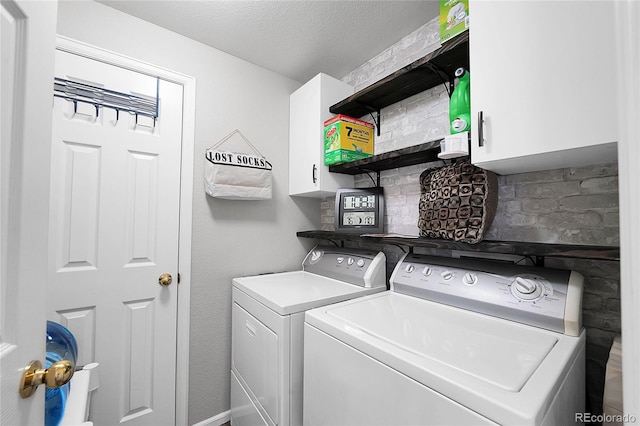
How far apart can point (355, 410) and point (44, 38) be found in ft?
4.38

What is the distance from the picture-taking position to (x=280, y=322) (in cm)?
126

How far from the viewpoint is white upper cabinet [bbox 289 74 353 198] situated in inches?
76.9

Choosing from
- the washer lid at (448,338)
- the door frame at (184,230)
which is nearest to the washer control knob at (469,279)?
the washer lid at (448,338)

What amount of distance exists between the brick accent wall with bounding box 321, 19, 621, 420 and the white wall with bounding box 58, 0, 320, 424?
1.04 m

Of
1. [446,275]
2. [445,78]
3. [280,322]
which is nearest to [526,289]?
[446,275]

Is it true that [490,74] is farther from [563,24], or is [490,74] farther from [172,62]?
[172,62]

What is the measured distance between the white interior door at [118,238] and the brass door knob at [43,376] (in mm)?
1081

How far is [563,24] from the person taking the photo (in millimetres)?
858

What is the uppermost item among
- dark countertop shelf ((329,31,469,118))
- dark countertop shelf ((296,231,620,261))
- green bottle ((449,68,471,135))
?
dark countertop shelf ((329,31,469,118))

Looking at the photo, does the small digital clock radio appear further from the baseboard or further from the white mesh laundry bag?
the baseboard

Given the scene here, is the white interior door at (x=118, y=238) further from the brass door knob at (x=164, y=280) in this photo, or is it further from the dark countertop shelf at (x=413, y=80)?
the dark countertop shelf at (x=413, y=80)

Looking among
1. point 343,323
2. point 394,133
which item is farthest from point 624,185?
point 394,133

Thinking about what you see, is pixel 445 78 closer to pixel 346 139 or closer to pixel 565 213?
pixel 346 139

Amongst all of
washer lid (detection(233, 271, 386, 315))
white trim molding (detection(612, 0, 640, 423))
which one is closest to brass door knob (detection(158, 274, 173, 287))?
washer lid (detection(233, 271, 386, 315))
